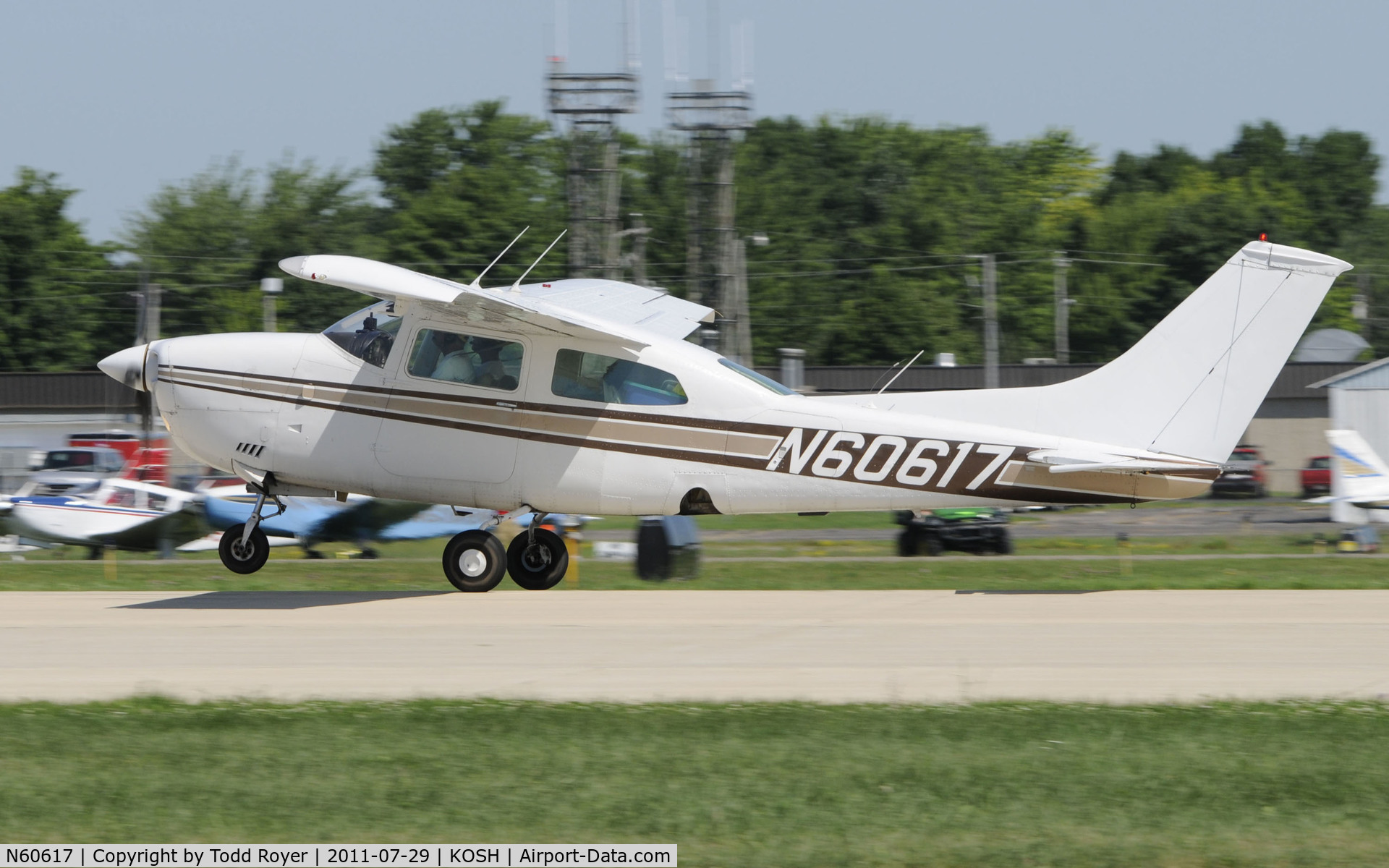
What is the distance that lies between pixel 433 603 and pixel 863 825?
7.93 meters

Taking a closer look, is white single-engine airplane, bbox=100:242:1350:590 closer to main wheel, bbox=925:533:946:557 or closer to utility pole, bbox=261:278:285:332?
main wheel, bbox=925:533:946:557

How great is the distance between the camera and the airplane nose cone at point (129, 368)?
45.7ft

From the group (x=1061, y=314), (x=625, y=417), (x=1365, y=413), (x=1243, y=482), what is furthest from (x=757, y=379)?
(x=1061, y=314)

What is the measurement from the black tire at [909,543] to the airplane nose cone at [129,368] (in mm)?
14570

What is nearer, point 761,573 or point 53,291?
point 761,573

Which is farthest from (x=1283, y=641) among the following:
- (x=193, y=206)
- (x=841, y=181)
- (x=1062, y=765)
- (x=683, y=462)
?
(x=841, y=181)

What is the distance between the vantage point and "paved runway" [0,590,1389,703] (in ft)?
29.2

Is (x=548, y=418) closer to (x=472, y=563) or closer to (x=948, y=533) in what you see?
(x=472, y=563)

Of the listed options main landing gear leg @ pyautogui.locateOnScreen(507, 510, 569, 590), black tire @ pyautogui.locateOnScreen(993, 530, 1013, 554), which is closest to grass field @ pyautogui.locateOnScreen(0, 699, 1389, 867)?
main landing gear leg @ pyautogui.locateOnScreen(507, 510, 569, 590)

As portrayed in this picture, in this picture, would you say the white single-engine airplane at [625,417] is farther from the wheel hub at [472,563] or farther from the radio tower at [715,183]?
the radio tower at [715,183]

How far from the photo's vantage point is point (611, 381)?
13273mm

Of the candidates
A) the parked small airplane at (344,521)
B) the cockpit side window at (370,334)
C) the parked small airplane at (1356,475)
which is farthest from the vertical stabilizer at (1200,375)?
the parked small airplane at (1356,475)

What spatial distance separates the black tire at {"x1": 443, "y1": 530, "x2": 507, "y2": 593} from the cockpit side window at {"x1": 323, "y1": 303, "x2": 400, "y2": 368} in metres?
1.93

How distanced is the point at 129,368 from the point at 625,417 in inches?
195
